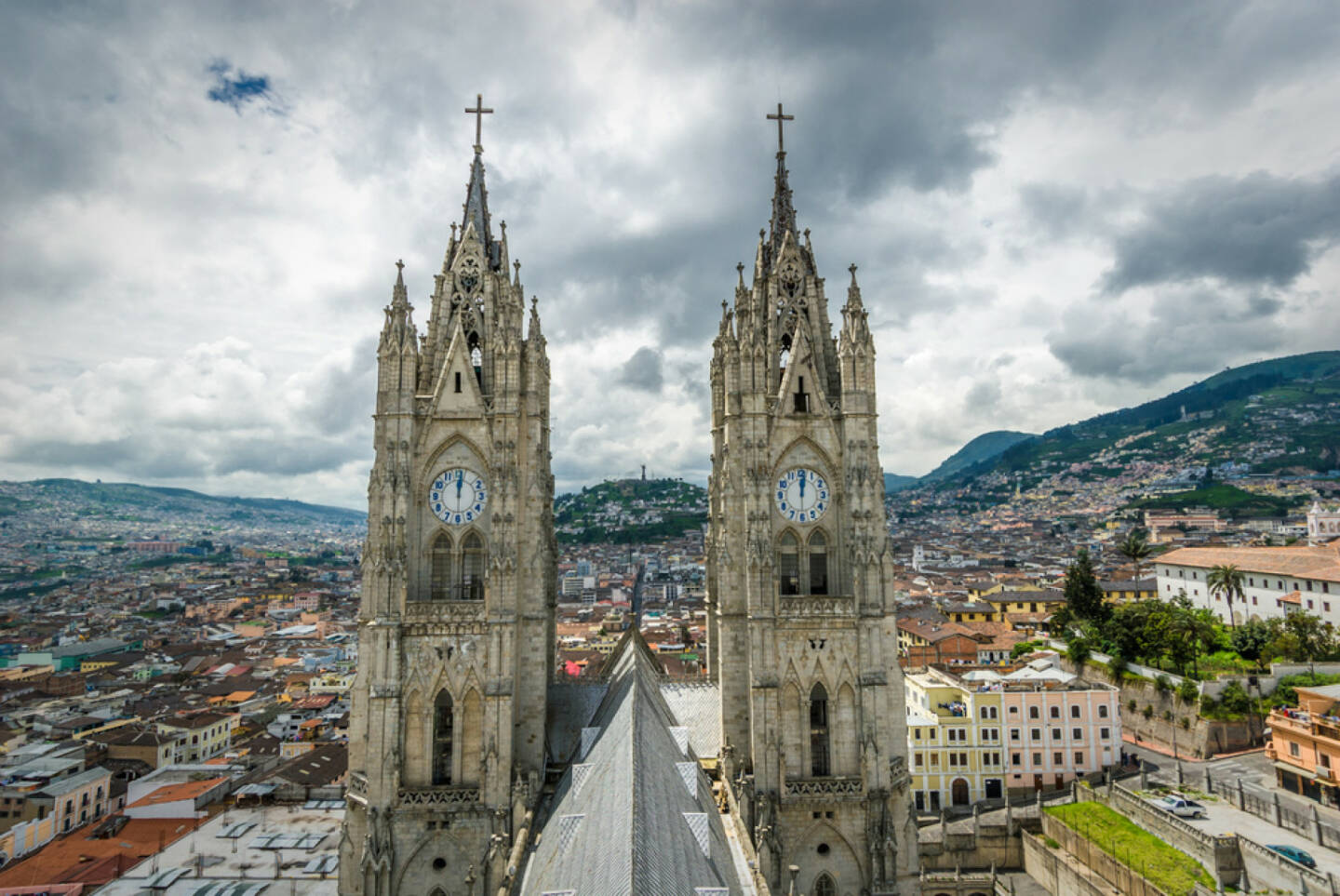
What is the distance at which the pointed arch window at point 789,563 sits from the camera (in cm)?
2755

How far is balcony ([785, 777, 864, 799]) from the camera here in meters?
25.6

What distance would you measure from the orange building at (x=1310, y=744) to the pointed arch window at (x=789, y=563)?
3763cm

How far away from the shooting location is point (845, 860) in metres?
25.6

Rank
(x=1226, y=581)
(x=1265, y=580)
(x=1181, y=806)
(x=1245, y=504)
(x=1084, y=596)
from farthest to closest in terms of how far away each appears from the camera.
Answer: (x=1245, y=504) < (x=1084, y=596) < (x=1265, y=580) < (x=1226, y=581) < (x=1181, y=806)

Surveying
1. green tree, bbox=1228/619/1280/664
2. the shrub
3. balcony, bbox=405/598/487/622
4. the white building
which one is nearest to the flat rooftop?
balcony, bbox=405/598/487/622

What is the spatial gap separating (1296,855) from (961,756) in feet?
72.5

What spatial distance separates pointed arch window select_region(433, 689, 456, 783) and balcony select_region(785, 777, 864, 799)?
1120cm

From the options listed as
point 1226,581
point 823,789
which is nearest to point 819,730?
point 823,789

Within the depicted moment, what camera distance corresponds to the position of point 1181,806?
44.9 meters

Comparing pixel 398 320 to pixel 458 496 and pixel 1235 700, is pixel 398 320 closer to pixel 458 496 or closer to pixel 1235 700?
pixel 458 496

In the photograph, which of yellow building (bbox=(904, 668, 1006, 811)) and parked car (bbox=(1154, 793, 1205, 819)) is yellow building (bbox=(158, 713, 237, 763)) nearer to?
yellow building (bbox=(904, 668, 1006, 811))

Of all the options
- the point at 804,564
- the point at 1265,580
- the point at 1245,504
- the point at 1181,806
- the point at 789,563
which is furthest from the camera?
the point at 1245,504

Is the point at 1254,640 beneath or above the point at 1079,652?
above

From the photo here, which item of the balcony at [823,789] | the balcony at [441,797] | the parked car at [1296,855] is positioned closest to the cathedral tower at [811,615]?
the balcony at [823,789]
